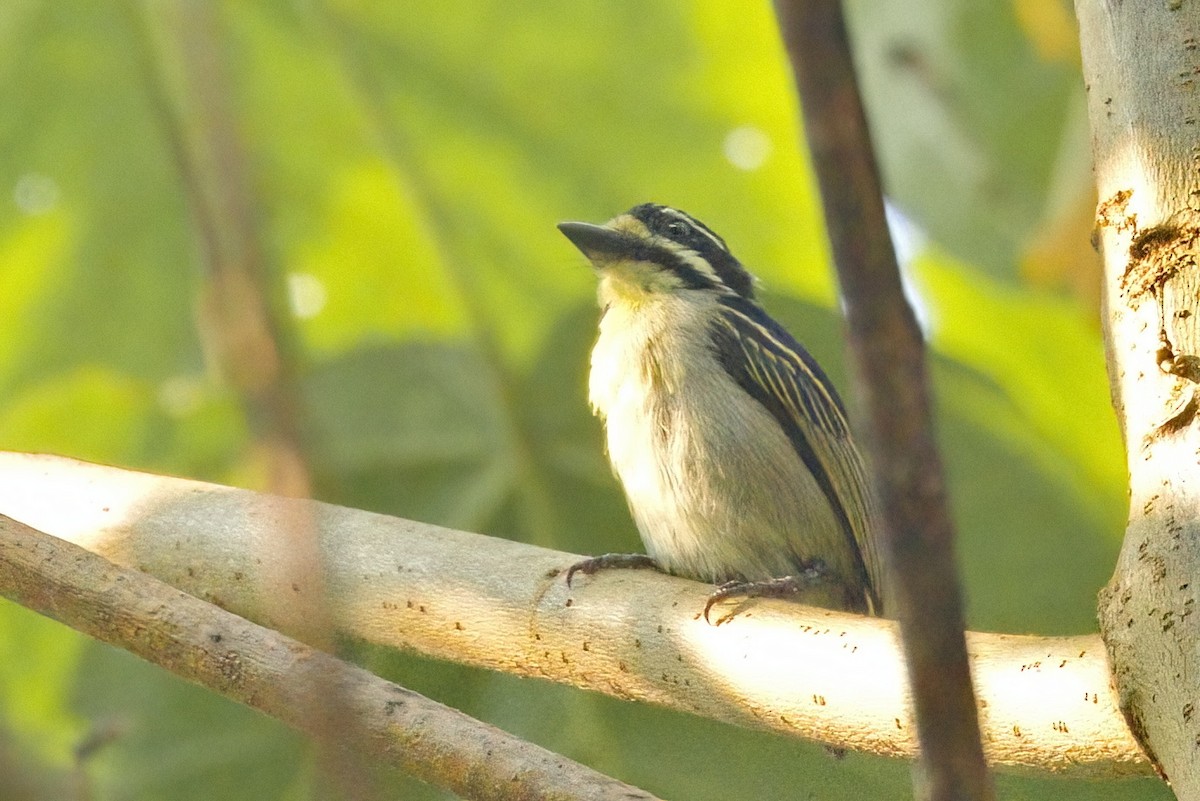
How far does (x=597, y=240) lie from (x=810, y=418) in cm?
74

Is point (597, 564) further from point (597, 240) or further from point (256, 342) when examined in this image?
point (256, 342)

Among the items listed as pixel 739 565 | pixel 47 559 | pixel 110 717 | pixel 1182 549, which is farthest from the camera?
pixel 110 717

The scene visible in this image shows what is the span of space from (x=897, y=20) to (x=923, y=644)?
482cm

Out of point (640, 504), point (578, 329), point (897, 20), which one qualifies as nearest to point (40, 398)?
point (578, 329)

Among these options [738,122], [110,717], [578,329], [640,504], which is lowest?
[110,717]

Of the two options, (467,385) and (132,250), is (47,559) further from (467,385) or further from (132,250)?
(132,250)

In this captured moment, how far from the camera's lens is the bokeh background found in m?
4.40

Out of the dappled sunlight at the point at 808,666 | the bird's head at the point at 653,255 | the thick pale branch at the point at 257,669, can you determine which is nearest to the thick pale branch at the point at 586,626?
the dappled sunlight at the point at 808,666

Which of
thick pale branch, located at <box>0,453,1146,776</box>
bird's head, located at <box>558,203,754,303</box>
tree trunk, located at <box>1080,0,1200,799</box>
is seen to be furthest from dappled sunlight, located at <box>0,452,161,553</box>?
tree trunk, located at <box>1080,0,1200,799</box>

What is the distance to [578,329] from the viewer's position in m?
4.44

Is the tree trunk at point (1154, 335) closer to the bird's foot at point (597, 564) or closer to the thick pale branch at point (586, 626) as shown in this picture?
the thick pale branch at point (586, 626)

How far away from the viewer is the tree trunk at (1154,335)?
183 cm

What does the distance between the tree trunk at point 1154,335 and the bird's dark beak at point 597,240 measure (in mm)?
1789

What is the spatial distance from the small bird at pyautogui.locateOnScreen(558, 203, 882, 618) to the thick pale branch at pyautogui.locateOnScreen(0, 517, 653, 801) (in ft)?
4.47
